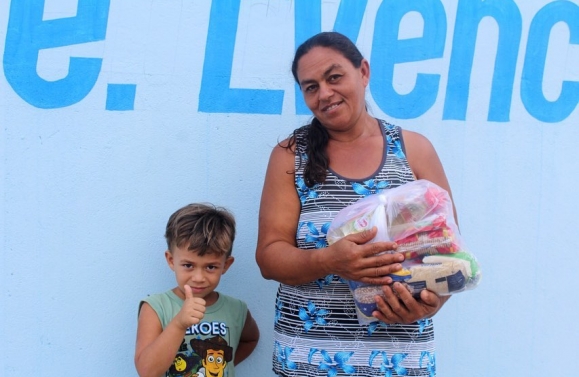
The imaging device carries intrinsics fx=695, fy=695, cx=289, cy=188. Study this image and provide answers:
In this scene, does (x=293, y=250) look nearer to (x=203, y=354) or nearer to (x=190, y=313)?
(x=190, y=313)

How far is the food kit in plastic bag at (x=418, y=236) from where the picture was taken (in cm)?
203

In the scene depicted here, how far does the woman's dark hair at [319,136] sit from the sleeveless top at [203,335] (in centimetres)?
60

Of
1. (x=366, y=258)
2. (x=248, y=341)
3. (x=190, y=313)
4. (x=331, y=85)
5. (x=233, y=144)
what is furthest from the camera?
(x=233, y=144)

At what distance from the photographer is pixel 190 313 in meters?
2.23

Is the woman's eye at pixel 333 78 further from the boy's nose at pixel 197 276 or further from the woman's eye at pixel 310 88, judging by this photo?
the boy's nose at pixel 197 276

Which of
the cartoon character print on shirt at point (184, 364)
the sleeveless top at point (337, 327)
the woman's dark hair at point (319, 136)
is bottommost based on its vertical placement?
the cartoon character print on shirt at point (184, 364)

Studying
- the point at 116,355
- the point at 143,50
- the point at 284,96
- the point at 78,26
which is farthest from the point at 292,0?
the point at 116,355

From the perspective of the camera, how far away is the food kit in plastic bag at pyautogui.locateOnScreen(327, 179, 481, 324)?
2.03m

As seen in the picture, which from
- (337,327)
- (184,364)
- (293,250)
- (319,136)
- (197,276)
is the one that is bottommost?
(184,364)

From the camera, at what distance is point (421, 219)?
2068 millimetres

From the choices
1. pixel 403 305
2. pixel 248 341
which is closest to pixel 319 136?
pixel 403 305

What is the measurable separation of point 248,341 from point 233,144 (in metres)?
0.82

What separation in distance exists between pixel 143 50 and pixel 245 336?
1.23m

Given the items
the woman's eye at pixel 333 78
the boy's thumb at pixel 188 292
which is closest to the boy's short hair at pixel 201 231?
the boy's thumb at pixel 188 292
